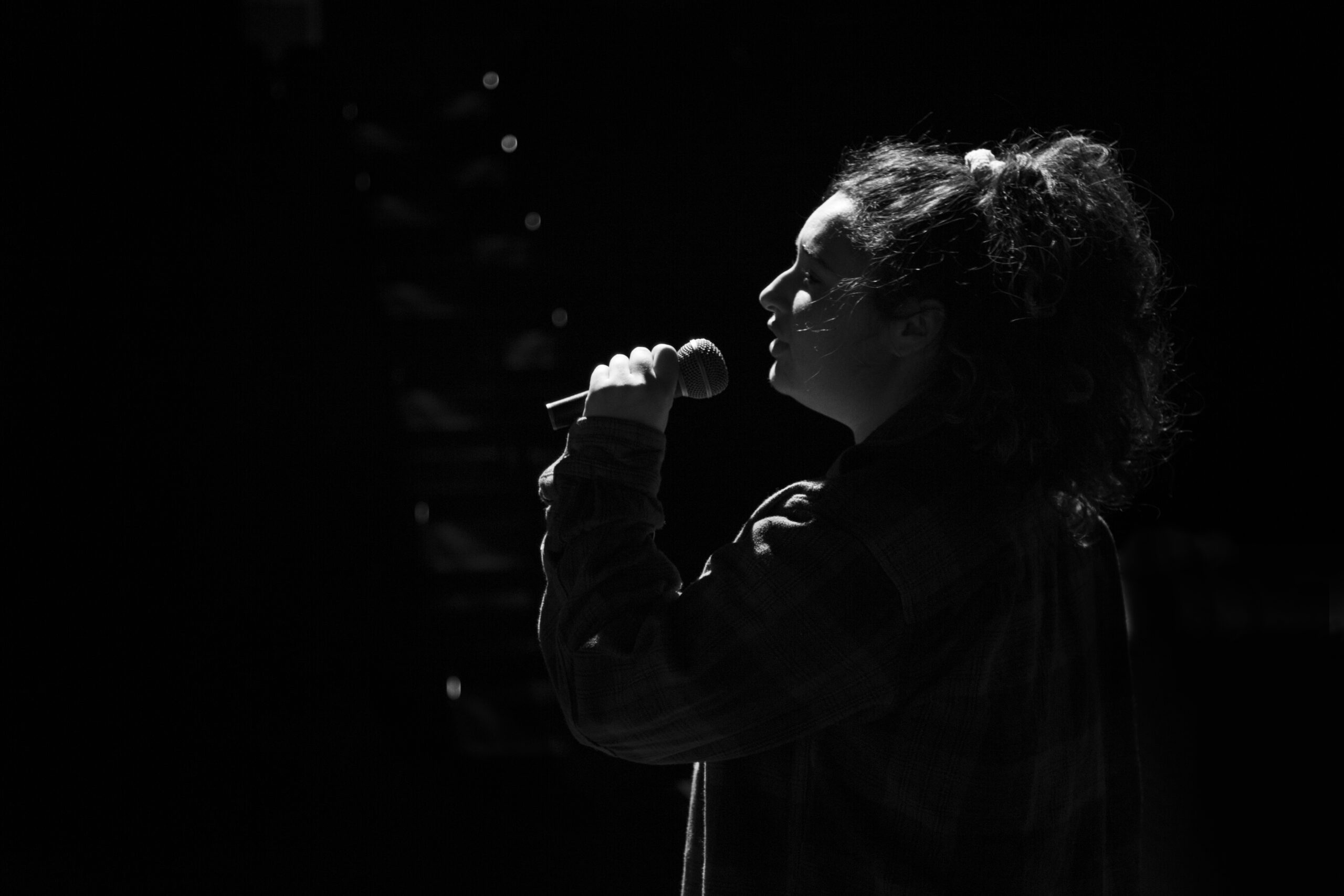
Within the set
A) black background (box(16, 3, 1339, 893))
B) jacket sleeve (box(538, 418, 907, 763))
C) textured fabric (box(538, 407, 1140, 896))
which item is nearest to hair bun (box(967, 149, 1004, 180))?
textured fabric (box(538, 407, 1140, 896))

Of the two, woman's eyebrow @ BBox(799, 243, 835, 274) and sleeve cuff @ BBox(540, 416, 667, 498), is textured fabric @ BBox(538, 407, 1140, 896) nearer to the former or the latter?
sleeve cuff @ BBox(540, 416, 667, 498)

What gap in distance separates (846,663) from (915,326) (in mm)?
286

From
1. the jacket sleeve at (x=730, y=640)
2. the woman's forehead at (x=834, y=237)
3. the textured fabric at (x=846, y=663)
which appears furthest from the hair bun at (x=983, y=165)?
the jacket sleeve at (x=730, y=640)

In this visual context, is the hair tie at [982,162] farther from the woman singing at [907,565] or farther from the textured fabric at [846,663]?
the textured fabric at [846,663]

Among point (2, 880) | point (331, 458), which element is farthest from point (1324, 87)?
point (2, 880)

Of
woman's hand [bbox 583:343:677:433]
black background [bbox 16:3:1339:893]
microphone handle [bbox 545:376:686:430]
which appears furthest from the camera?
black background [bbox 16:3:1339:893]

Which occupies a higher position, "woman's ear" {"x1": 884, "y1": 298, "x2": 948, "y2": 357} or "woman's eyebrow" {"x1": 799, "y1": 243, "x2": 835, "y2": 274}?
"woman's eyebrow" {"x1": 799, "y1": 243, "x2": 835, "y2": 274}

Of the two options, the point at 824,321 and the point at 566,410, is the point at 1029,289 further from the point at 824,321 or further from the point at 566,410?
the point at 566,410

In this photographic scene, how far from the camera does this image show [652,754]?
2.66 feet

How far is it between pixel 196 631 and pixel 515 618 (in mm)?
886

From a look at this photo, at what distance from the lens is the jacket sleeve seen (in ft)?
2.49

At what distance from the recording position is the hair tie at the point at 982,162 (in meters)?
0.93

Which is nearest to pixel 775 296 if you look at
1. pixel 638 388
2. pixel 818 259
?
pixel 818 259

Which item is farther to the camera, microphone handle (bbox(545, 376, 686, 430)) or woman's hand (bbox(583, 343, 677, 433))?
microphone handle (bbox(545, 376, 686, 430))
